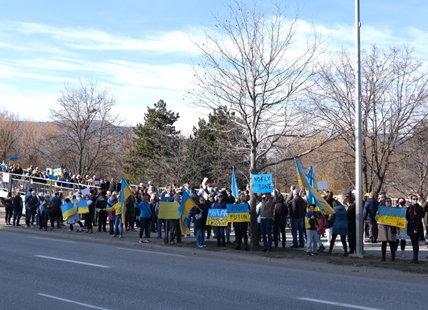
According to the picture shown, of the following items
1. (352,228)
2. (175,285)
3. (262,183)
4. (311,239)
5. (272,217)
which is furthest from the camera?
(272,217)

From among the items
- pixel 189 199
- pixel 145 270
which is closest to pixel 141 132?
pixel 189 199

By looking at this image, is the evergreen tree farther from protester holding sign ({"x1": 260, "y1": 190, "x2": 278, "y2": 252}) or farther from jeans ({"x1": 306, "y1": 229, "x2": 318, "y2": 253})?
jeans ({"x1": 306, "y1": 229, "x2": 318, "y2": 253})

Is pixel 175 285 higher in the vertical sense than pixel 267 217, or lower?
lower

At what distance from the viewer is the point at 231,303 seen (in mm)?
10680

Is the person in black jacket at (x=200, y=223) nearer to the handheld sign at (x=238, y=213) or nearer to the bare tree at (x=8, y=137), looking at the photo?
the handheld sign at (x=238, y=213)

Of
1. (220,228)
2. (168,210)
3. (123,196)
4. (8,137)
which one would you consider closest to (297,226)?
(220,228)

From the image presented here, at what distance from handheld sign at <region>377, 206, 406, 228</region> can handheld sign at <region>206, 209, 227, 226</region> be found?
5786mm

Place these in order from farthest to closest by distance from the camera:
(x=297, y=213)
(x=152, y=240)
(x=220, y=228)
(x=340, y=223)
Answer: (x=152, y=240)
(x=220, y=228)
(x=297, y=213)
(x=340, y=223)

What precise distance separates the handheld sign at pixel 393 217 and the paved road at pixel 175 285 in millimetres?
2665

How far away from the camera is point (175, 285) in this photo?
1258cm

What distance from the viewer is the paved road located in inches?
419

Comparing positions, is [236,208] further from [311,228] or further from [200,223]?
[311,228]

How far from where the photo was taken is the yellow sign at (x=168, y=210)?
22406 millimetres

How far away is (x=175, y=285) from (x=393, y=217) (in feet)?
26.3
